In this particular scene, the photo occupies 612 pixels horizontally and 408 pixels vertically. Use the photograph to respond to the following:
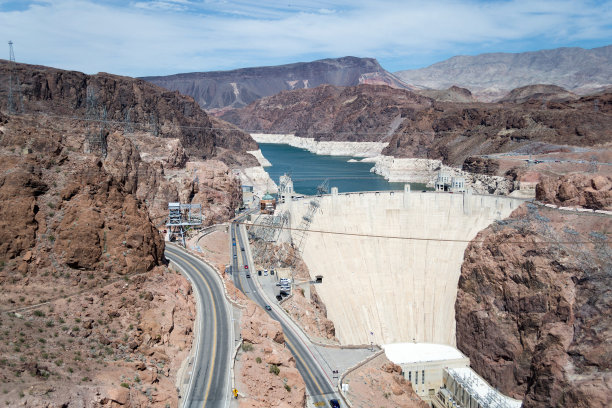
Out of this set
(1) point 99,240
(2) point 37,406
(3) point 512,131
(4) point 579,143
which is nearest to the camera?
(2) point 37,406

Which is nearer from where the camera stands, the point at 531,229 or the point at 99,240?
the point at 99,240

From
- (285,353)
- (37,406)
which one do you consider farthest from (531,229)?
(37,406)

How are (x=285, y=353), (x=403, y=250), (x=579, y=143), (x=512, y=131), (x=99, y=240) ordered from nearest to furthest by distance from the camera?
(x=99, y=240)
(x=285, y=353)
(x=403, y=250)
(x=579, y=143)
(x=512, y=131)

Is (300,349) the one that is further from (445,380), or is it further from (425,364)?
(445,380)

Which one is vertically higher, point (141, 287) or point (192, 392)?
point (141, 287)

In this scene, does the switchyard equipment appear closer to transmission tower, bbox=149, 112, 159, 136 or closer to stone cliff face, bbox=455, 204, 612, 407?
stone cliff face, bbox=455, 204, 612, 407

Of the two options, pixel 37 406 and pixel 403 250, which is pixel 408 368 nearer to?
pixel 403 250

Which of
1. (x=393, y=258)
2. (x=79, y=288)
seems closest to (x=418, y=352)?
(x=393, y=258)

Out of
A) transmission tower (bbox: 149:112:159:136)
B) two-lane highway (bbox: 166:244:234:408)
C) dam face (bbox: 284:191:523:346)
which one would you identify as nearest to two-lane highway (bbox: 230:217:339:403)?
two-lane highway (bbox: 166:244:234:408)
